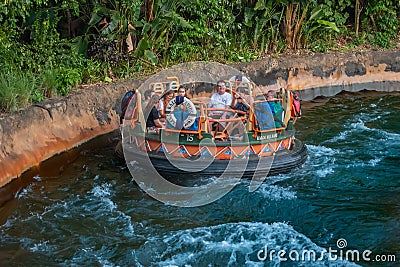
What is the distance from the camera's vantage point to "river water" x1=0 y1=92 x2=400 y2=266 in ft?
23.4

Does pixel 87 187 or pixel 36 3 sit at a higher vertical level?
pixel 36 3

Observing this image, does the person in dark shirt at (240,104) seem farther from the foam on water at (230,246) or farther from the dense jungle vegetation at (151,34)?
the dense jungle vegetation at (151,34)

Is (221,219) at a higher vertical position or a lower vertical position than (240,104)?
lower

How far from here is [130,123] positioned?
9938mm

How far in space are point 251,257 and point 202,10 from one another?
7.82 m

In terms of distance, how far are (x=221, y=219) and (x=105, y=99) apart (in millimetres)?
4296

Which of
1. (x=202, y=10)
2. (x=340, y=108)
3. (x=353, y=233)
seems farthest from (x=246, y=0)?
(x=353, y=233)

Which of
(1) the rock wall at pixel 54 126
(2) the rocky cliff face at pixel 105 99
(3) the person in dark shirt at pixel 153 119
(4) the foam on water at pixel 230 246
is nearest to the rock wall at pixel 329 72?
(2) the rocky cliff face at pixel 105 99

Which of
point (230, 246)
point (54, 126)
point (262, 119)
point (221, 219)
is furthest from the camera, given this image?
point (54, 126)

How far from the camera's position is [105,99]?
11.5 meters

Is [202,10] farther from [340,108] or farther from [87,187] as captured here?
[87,187]

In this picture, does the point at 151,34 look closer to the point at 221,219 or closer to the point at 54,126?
the point at 54,126

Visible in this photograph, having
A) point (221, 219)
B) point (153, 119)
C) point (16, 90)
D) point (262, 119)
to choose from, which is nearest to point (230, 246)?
point (221, 219)

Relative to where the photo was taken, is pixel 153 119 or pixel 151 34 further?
pixel 151 34
